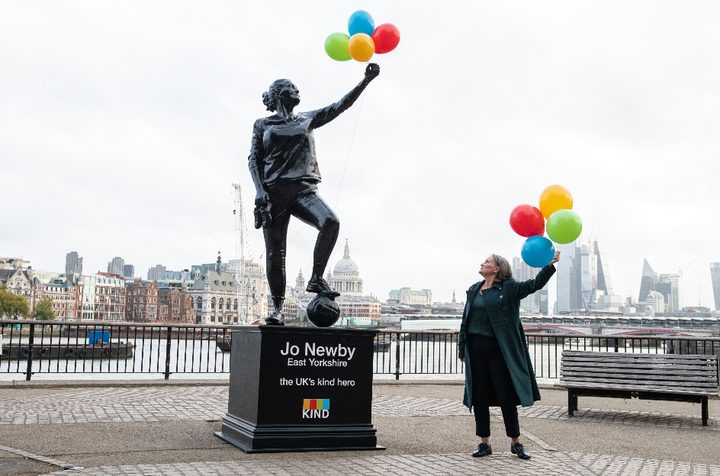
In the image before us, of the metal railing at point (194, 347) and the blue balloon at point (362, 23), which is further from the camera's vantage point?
the metal railing at point (194, 347)

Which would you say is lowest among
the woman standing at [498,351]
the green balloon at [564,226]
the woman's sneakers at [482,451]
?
the woman's sneakers at [482,451]

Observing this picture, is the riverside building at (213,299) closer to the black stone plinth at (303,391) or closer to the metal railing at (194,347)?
the metal railing at (194,347)

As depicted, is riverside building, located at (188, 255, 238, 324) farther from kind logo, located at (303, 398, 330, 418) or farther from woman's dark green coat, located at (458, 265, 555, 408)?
woman's dark green coat, located at (458, 265, 555, 408)

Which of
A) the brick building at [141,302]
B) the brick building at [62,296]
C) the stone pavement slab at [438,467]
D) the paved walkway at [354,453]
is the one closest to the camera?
the stone pavement slab at [438,467]

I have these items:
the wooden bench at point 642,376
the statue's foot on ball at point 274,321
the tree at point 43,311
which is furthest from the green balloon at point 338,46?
the tree at point 43,311

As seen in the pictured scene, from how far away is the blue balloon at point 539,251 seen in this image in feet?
19.6

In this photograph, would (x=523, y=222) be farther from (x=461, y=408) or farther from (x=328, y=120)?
(x=461, y=408)

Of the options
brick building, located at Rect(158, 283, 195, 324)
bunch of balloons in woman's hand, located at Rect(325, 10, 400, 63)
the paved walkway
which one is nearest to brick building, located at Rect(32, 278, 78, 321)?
brick building, located at Rect(158, 283, 195, 324)

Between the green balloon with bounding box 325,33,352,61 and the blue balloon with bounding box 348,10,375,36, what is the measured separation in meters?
0.13

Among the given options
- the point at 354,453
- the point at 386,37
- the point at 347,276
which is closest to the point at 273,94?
the point at 386,37

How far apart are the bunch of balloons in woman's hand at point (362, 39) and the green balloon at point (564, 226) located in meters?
2.37

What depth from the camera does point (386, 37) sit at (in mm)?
6570

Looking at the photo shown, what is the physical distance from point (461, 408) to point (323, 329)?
4.04m

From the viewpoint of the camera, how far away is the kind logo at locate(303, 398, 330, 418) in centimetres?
580
